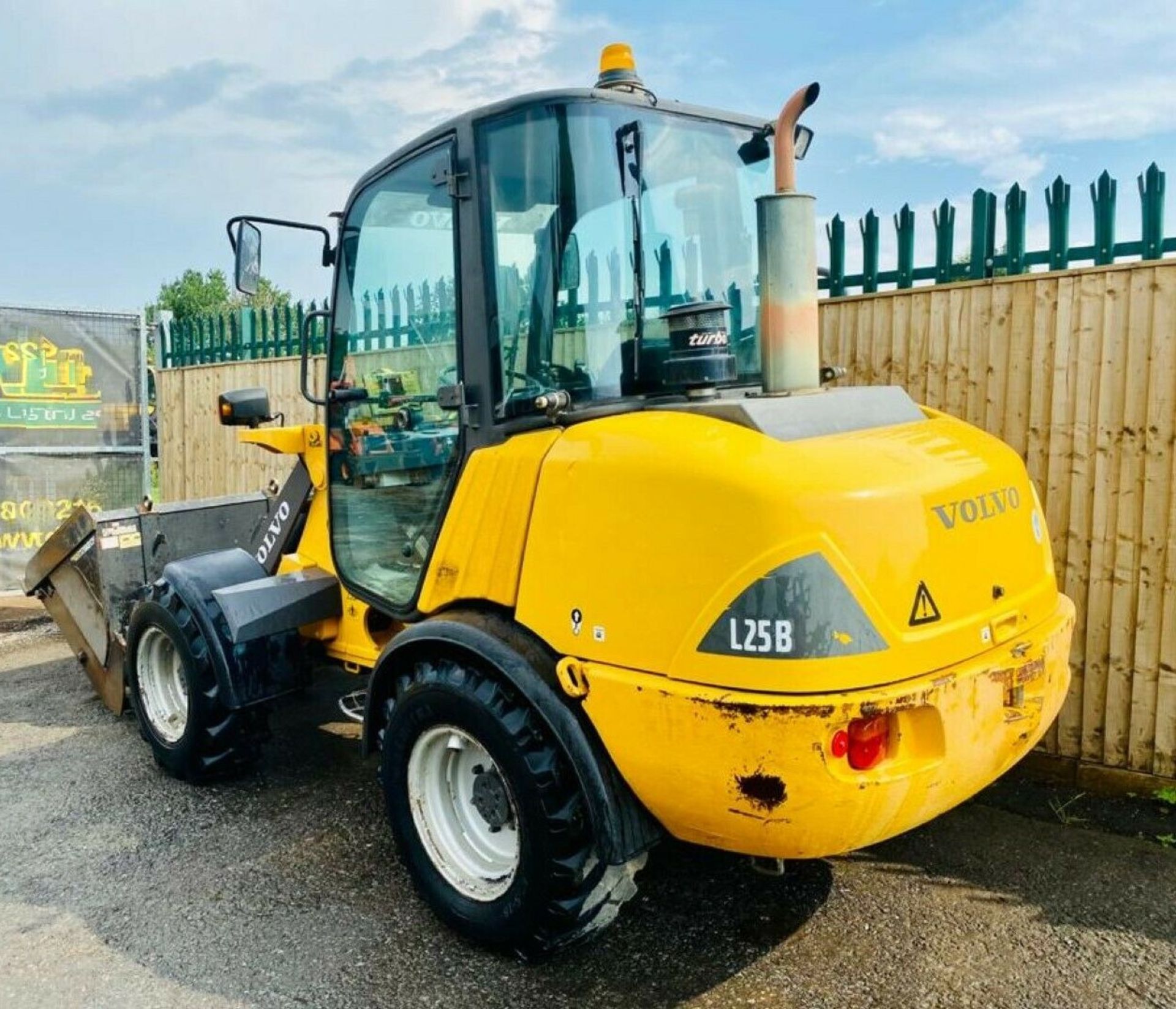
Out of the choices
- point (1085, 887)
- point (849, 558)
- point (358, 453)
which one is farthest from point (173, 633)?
point (1085, 887)

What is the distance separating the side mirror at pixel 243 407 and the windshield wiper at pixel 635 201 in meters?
1.85

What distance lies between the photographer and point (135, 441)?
8891mm

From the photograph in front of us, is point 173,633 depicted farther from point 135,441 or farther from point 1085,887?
point 135,441

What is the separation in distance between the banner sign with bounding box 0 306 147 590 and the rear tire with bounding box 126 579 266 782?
Result: 14.4ft

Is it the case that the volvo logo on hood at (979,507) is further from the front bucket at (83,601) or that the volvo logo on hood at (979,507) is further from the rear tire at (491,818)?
the front bucket at (83,601)

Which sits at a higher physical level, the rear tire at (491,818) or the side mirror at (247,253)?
the side mirror at (247,253)

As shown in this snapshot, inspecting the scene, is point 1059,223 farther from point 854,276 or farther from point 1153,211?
point 854,276

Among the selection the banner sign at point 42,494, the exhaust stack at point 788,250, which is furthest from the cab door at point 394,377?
the banner sign at point 42,494

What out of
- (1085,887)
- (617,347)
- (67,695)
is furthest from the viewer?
(67,695)

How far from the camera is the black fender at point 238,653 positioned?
4082mm

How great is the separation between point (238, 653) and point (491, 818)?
152 centimetres

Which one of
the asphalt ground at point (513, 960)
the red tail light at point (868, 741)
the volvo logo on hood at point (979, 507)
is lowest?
the asphalt ground at point (513, 960)

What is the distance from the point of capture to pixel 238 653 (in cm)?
410

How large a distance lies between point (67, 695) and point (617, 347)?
4.47 m
